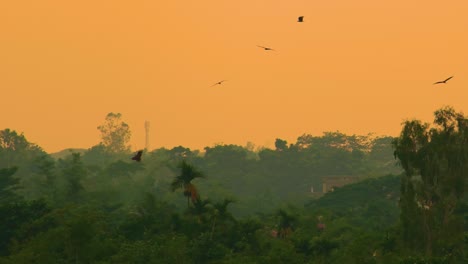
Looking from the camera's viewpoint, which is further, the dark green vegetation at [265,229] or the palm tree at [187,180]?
the palm tree at [187,180]

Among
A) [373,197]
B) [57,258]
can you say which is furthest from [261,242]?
[373,197]

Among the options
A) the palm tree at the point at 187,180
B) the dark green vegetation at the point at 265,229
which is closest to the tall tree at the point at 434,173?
the dark green vegetation at the point at 265,229

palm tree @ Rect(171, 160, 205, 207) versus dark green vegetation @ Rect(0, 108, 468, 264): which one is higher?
palm tree @ Rect(171, 160, 205, 207)

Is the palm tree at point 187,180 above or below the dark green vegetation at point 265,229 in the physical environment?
above

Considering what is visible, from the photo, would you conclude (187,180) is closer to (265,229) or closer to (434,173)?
(265,229)

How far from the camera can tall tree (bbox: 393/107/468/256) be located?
53375mm

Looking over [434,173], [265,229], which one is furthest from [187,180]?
[434,173]

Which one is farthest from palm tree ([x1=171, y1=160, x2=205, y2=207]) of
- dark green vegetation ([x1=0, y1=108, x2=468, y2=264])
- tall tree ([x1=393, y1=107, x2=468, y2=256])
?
tall tree ([x1=393, y1=107, x2=468, y2=256])

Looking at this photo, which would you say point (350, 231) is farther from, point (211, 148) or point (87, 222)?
point (211, 148)

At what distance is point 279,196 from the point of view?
525 ft

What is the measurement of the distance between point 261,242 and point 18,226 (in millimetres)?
16218

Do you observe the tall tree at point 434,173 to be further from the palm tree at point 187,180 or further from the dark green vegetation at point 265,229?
the palm tree at point 187,180

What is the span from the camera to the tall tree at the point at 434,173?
53.4 m

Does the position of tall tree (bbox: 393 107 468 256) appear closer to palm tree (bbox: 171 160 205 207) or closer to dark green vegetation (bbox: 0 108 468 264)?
dark green vegetation (bbox: 0 108 468 264)
